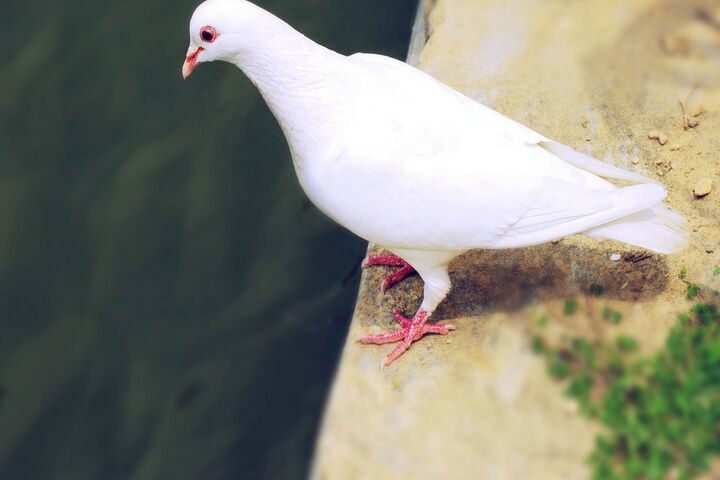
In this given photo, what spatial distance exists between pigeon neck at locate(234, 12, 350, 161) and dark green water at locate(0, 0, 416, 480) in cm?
154

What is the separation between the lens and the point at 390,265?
4.40 metres

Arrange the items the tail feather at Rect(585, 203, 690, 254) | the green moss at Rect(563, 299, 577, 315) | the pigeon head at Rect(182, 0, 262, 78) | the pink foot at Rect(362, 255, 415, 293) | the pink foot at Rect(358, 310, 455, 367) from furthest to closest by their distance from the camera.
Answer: the pink foot at Rect(362, 255, 415, 293) → the pink foot at Rect(358, 310, 455, 367) → the green moss at Rect(563, 299, 577, 315) → the tail feather at Rect(585, 203, 690, 254) → the pigeon head at Rect(182, 0, 262, 78)

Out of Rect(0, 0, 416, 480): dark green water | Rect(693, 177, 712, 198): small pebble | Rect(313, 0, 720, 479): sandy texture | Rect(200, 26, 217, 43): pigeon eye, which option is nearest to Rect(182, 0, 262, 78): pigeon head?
Rect(200, 26, 217, 43): pigeon eye

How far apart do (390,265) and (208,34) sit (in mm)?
1821

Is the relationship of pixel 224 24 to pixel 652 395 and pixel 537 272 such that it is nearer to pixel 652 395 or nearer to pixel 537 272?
pixel 537 272

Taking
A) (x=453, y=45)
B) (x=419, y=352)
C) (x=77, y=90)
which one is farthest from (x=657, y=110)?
(x=77, y=90)

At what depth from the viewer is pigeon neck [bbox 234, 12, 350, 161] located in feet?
10.5

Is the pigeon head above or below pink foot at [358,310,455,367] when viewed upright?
above

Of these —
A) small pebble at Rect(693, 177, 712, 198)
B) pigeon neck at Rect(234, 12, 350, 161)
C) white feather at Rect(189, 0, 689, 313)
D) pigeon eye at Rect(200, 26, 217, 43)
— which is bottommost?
small pebble at Rect(693, 177, 712, 198)

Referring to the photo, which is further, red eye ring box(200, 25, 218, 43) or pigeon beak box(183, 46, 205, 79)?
pigeon beak box(183, 46, 205, 79)

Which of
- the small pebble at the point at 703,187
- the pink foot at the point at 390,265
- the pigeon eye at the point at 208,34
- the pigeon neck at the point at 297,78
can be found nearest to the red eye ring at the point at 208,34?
the pigeon eye at the point at 208,34

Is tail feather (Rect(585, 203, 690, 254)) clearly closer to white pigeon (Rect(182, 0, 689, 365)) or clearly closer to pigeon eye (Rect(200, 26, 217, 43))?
white pigeon (Rect(182, 0, 689, 365))

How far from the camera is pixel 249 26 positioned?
313 centimetres

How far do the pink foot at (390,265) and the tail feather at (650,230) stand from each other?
122cm
